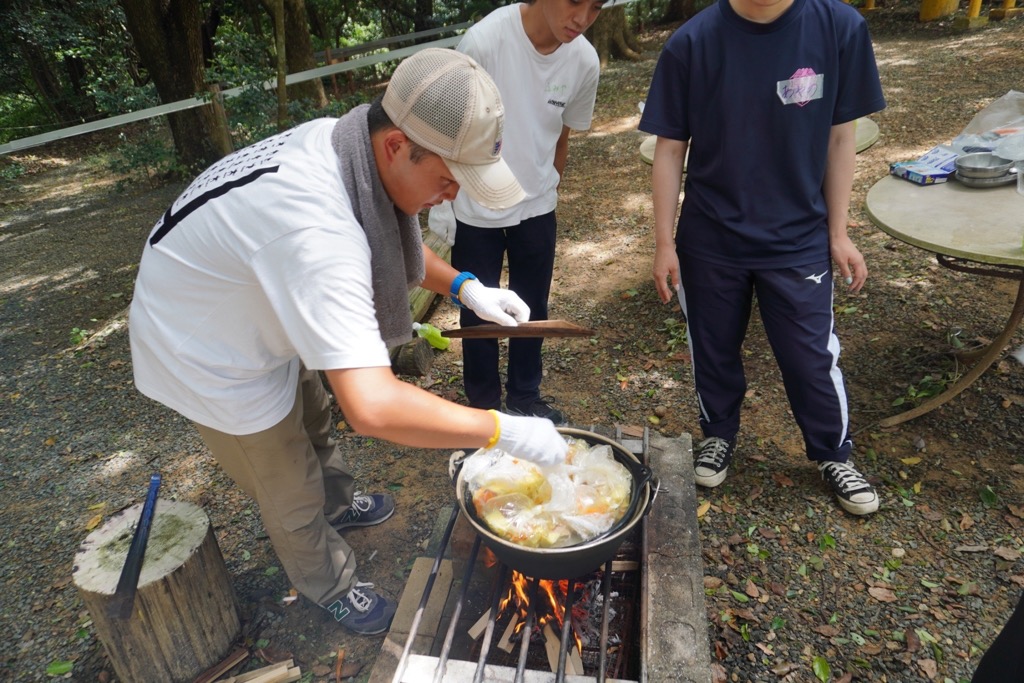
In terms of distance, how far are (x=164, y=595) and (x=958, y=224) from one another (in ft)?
11.3

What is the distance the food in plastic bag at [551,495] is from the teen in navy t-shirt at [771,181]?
38.7 inches

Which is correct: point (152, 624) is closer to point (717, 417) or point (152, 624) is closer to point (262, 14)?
point (717, 417)

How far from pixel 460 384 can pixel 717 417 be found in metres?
1.67

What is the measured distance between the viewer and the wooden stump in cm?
211

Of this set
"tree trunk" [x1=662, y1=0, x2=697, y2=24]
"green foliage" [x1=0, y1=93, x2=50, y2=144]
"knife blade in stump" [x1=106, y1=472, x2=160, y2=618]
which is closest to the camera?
"knife blade in stump" [x1=106, y1=472, x2=160, y2=618]

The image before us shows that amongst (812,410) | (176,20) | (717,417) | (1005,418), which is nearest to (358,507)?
(717,417)

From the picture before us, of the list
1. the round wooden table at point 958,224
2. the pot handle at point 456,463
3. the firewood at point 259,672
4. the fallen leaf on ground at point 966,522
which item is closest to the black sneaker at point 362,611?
the firewood at point 259,672

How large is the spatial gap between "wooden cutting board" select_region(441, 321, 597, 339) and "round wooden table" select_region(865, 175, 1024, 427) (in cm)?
152

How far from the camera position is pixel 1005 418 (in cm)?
328

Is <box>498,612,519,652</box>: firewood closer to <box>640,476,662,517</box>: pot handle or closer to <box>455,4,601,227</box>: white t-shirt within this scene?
<box>640,476,662,517</box>: pot handle

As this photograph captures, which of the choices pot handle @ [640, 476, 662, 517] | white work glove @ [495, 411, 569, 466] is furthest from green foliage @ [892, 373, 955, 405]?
white work glove @ [495, 411, 569, 466]

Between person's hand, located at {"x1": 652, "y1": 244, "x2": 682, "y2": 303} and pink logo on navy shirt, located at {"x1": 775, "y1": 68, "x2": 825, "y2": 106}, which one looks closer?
pink logo on navy shirt, located at {"x1": 775, "y1": 68, "x2": 825, "y2": 106}

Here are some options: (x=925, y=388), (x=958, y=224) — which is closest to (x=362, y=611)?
(x=958, y=224)

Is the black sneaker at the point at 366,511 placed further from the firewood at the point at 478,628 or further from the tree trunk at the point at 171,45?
the tree trunk at the point at 171,45
